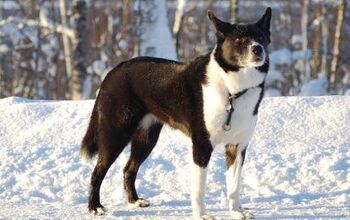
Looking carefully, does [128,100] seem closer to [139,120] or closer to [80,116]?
[139,120]

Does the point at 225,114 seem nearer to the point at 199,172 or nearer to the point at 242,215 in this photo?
the point at 199,172

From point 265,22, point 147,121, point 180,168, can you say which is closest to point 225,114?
point 265,22

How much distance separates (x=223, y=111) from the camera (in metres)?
5.14

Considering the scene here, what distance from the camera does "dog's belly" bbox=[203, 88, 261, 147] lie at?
5.15m

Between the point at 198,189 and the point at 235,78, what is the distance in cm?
87

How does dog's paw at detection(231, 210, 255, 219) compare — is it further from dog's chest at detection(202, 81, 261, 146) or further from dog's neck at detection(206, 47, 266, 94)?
dog's neck at detection(206, 47, 266, 94)

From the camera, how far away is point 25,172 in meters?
7.09

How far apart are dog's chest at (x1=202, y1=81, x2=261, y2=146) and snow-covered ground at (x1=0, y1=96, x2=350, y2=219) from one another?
2.40 feet

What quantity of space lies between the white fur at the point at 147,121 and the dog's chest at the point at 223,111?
2.55 ft

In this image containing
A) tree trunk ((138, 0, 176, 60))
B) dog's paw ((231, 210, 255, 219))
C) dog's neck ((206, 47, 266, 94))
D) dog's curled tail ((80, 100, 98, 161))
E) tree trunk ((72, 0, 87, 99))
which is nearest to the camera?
dog's neck ((206, 47, 266, 94))

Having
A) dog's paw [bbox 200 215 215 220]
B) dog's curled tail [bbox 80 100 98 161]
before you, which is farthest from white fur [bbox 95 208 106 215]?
dog's paw [bbox 200 215 215 220]

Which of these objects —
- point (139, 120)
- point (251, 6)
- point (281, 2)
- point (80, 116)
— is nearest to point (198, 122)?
point (139, 120)

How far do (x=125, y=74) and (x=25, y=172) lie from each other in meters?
1.92

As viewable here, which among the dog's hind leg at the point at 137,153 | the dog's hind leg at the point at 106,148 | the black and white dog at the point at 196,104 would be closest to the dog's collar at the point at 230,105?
the black and white dog at the point at 196,104
